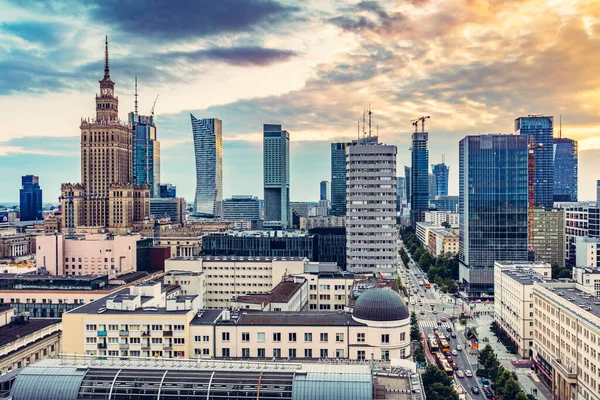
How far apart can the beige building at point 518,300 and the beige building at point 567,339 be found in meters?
6.78

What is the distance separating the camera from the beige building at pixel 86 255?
568 feet

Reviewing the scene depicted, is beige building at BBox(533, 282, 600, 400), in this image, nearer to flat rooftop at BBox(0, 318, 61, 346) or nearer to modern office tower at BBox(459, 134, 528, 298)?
modern office tower at BBox(459, 134, 528, 298)

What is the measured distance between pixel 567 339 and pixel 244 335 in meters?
55.0

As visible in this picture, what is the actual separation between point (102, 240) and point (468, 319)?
113 metres

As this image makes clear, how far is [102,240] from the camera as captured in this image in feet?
581

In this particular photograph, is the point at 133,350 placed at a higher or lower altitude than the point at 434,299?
higher

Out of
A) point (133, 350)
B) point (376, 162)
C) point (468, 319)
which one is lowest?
point (468, 319)

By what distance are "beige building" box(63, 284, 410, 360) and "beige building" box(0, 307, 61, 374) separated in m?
8.47

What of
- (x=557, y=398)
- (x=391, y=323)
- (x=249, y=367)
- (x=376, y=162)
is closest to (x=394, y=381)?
(x=249, y=367)

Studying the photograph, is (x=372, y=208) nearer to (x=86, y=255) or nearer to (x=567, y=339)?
(x=567, y=339)

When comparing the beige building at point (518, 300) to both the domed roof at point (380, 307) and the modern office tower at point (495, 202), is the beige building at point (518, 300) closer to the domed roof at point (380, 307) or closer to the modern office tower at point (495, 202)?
the modern office tower at point (495, 202)

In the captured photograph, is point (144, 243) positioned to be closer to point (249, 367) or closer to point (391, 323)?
Answer: point (391, 323)

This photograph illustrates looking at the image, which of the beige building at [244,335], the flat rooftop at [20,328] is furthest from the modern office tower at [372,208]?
the flat rooftop at [20,328]

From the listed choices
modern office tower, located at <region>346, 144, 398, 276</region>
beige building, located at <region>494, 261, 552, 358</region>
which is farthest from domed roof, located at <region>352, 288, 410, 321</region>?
modern office tower, located at <region>346, 144, 398, 276</region>
